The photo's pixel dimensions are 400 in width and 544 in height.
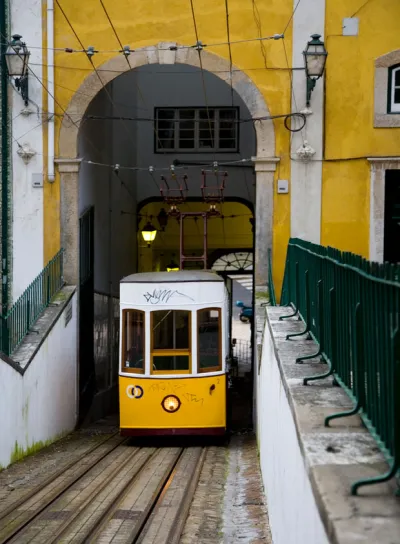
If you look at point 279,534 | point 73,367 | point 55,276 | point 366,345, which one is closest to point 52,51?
point 55,276

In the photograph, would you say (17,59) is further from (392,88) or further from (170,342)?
(392,88)

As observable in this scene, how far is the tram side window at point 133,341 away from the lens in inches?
537

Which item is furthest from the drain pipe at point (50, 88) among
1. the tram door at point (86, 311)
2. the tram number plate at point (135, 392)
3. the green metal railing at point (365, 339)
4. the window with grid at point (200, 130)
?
the green metal railing at point (365, 339)

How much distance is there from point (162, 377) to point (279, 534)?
759 cm

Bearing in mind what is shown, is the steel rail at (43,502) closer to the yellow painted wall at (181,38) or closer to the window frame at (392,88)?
the yellow painted wall at (181,38)

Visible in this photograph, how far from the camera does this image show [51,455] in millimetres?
12500

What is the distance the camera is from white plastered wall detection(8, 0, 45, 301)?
15.5 meters

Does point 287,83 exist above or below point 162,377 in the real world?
above

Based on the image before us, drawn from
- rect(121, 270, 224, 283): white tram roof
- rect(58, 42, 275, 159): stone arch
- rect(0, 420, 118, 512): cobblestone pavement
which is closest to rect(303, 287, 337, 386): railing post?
rect(0, 420, 118, 512): cobblestone pavement

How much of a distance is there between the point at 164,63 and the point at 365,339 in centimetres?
1209

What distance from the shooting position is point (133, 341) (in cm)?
1372

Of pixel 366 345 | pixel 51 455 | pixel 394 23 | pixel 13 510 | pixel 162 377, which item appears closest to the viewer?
pixel 366 345

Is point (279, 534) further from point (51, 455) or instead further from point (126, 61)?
point (126, 61)

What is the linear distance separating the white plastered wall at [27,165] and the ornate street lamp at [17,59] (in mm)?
505
